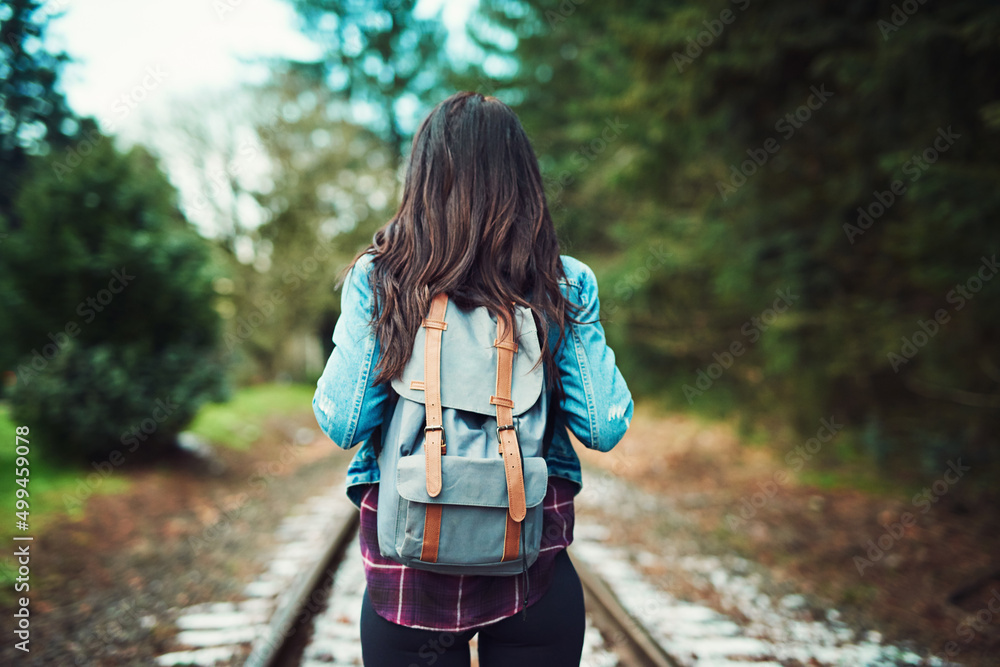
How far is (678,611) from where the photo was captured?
370 cm

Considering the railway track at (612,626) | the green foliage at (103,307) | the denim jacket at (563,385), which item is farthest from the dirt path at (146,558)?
the denim jacket at (563,385)

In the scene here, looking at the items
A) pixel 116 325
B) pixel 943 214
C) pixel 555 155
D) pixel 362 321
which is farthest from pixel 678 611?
pixel 555 155

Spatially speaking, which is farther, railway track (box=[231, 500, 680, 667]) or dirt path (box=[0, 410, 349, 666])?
dirt path (box=[0, 410, 349, 666])

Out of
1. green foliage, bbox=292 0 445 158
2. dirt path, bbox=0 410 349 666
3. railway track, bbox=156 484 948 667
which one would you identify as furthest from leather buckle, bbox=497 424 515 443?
green foliage, bbox=292 0 445 158

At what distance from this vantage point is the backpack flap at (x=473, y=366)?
1257 millimetres

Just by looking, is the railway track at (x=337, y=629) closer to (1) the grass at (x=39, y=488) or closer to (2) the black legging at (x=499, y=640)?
(2) the black legging at (x=499, y=640)

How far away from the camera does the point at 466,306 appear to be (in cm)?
133

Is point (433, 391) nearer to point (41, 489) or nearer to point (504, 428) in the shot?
point (504, 428)

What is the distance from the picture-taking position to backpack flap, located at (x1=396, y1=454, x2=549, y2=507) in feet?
3.92

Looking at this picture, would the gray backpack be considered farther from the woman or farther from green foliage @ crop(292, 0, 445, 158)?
green foliage @ crop(292, 0, 445, 158)

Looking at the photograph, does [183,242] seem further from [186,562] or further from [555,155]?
[555,155]

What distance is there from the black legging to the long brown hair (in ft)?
1.82

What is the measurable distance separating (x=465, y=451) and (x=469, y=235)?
518 mm

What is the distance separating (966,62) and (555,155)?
8.96 metres
